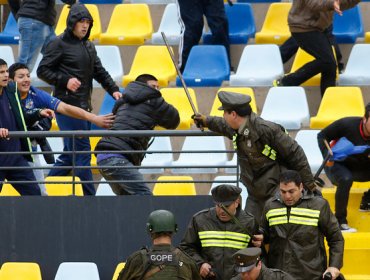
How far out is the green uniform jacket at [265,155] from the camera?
494 inches

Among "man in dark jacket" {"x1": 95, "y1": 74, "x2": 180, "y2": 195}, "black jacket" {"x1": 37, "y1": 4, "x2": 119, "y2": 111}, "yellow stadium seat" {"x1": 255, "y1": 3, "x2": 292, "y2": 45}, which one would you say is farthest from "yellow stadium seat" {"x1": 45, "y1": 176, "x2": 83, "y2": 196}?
"yellow stadium seat" {"x1": 255, "y1": 3, "x2": 292, "y2": 45}

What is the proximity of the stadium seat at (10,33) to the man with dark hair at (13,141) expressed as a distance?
4.37 m

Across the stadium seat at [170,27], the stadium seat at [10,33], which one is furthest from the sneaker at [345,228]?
the stadium seat at [10,33]

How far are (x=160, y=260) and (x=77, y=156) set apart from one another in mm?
3966

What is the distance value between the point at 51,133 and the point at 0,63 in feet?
2.68

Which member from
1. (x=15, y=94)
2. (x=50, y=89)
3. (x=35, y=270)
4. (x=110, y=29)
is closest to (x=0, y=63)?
(x=15, y=94)

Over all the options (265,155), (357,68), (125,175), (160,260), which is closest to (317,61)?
(357,68)

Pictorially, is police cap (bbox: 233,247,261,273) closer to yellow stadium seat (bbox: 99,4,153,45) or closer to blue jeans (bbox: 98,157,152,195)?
blue jeans (bbox: 98,157,152,195)

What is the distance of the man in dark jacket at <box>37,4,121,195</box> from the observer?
595 inches

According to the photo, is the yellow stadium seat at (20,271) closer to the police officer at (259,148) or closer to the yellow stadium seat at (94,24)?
the police officer at (259,148)

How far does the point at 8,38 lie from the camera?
1877 centimetres

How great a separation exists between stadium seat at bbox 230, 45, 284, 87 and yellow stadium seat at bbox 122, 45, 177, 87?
0.83m

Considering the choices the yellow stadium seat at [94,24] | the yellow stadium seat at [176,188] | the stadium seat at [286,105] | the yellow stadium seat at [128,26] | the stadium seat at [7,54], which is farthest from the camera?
the yellow stadium seat at [94,24]

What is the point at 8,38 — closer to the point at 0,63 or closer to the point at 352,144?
the point at 0,63
